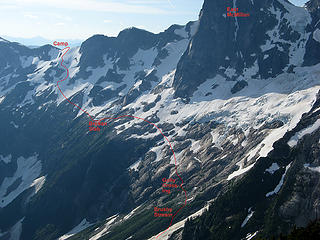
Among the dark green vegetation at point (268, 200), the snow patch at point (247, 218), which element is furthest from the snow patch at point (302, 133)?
the snow patch at point (247, 218)

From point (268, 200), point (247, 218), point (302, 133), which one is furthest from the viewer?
point (302, 133)

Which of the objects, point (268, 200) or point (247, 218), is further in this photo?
point (268, 200)

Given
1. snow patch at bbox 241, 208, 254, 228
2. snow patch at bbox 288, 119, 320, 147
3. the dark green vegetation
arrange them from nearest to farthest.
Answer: the dark green vegetation < snow patch at bbox 241, 208, 254, 228 < snow patch at bbox 288, 119, 320, 147

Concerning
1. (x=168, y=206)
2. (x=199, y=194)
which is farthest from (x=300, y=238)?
(x=168, y=206)

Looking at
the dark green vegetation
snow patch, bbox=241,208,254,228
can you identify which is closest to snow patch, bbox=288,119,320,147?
the dark green vegetation

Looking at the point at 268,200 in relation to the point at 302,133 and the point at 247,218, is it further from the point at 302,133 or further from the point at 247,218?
the point at 302,133

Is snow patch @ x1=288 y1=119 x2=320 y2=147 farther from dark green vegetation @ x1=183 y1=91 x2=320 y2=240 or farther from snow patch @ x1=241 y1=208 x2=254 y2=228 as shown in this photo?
snow patch @ x1=241 y1=208 x2=254 y2=228

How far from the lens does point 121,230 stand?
557 ft

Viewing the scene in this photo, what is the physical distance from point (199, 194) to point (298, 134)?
5457 centimetres

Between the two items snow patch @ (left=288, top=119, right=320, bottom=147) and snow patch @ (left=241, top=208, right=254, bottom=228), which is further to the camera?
snow patch @ (left=288, top=119, right=320, bottom=147)

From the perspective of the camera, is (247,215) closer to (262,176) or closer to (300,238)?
(262,176)

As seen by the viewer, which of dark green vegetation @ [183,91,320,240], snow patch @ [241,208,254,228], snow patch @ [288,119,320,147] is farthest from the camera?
snow patch @ [288,119,320,147]

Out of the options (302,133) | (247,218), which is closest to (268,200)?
(247,218)

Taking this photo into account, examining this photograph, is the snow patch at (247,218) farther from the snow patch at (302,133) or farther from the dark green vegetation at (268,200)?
the snow patch at (302,133)
